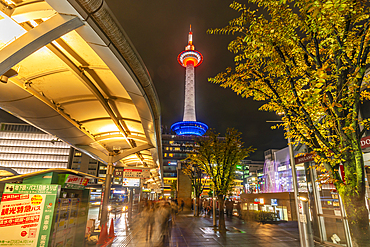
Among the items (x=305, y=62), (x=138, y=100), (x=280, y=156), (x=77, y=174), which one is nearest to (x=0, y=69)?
(x=138, y=100)

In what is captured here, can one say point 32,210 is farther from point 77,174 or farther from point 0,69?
point 0,69

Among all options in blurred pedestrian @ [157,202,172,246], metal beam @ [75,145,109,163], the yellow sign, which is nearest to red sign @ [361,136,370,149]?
blurred pedestrian @ [157,202,172,246]

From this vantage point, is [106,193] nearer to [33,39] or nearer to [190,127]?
[33,39]

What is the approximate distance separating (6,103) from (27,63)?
6.24 feet

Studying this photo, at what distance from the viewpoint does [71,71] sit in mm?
6629

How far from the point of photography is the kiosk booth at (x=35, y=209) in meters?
6.48

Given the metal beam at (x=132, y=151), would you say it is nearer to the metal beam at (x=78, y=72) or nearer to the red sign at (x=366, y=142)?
the metal beam at (x=78, y=72)

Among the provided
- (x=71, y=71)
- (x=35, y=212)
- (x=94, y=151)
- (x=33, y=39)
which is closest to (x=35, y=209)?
(x=35, y=212)

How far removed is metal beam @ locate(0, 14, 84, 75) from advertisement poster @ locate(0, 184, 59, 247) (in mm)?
4717

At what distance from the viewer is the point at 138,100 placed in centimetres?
683

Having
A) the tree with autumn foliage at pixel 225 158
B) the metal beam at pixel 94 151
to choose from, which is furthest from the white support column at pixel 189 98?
the metal beam at pixel 94 151

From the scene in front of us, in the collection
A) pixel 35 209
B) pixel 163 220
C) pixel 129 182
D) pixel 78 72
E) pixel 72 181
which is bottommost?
pixel 163 220

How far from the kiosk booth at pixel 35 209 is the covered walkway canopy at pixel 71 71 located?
2583mm

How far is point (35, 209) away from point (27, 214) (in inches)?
8.9
